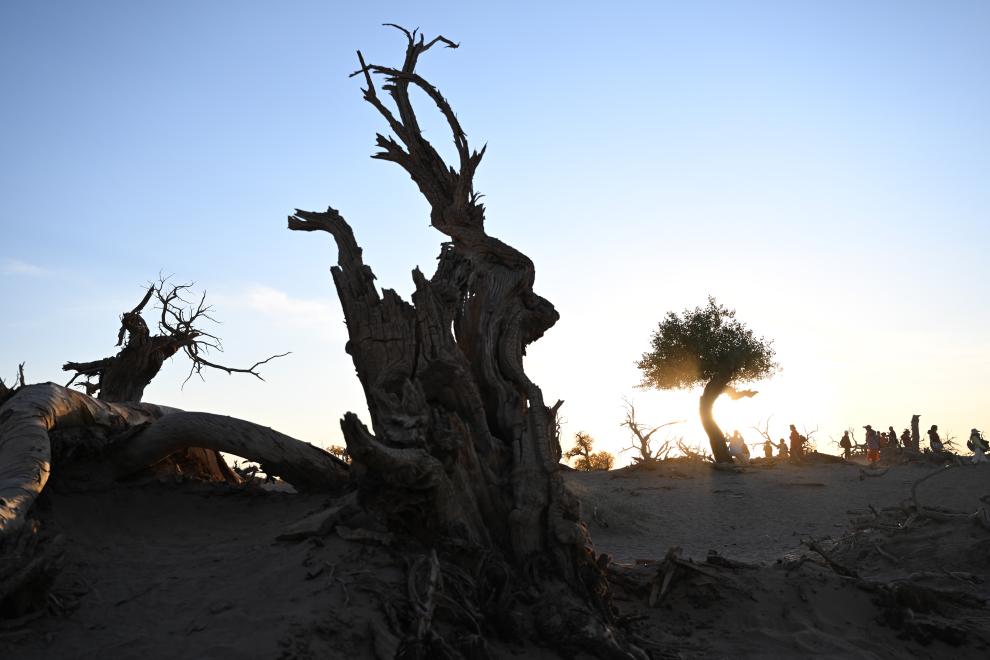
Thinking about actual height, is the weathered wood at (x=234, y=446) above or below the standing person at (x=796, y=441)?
below

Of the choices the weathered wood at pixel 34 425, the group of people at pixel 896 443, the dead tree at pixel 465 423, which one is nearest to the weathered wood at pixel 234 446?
the weathered wood at pixel 34 425

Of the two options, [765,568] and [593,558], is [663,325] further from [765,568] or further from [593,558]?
[593,558]

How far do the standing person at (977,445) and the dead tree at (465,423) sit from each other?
635 inches

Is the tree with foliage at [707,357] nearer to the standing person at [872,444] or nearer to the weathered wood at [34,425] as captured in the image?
the standing person at [872,444]

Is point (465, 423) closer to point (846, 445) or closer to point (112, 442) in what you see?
point (112, 442)

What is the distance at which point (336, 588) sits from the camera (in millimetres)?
5422

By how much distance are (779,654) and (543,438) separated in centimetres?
284

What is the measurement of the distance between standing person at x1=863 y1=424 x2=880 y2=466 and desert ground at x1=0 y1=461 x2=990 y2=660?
11.4m

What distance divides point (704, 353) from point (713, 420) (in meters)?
2.27

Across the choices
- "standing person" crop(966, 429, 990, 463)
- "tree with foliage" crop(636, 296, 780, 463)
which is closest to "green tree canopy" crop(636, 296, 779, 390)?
"tree with foliage" crop(636, 296, 780, 463)

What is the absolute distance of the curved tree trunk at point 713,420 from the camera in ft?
78.4

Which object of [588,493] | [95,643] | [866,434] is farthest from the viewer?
[866,434]

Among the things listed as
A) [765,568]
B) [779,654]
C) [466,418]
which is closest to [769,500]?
[765,568]

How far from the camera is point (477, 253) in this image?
8664 millimetres
